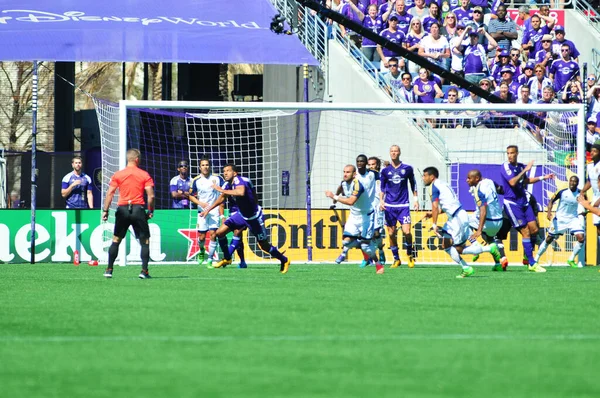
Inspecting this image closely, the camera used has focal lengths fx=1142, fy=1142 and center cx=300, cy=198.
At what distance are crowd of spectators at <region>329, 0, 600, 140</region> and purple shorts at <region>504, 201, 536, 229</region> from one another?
517 cm

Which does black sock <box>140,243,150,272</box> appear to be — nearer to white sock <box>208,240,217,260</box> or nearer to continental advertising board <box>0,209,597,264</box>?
white sock <box>208,240,217,260</box>

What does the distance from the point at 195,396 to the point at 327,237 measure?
17.0 metres

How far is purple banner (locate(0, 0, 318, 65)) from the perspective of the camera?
23.3m

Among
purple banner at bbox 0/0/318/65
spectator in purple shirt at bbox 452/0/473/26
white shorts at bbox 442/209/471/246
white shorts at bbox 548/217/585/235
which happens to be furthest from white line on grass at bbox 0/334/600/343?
spectator in purple shirt at bbox 452/0/473/26

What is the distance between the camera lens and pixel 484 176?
23984 millimetres

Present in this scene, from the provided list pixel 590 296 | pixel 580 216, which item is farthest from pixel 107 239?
pixel 590 296

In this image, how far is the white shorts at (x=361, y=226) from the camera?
18.6m

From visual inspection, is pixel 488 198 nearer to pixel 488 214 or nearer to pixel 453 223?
pixel 488 214

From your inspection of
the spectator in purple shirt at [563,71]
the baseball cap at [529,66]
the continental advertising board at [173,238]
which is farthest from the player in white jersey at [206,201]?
the spectator in purple shirt at [563,71]

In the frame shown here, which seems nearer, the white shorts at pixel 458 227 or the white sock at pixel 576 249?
the white shorts at pixel 458 227

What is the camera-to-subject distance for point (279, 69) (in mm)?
28812

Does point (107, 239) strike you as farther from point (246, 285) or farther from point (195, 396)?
point (195, 396)

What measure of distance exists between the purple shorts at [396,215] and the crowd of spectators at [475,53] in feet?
16.3

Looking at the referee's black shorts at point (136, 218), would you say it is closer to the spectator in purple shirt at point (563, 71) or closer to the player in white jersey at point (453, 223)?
the player in white jersey at point (453, 223)
